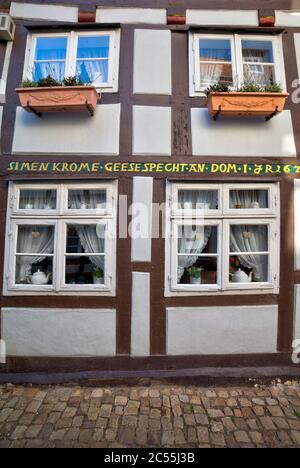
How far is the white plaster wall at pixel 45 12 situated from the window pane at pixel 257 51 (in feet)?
8.95

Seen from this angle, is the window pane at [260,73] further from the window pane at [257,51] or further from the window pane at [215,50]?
the window pane at [215,50]

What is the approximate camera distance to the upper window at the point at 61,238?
3963mm

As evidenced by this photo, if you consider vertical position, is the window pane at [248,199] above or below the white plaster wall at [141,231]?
above

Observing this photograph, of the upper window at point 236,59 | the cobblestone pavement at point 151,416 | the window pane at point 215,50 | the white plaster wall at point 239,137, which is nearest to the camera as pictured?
the cobblestone pavement at point 151,416

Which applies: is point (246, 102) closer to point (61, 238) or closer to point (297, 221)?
point (297, 221)

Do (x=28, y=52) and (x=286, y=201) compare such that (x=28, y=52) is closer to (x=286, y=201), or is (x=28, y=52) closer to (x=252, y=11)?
(x=252, y=11)

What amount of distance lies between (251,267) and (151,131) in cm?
248

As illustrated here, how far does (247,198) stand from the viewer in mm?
4145

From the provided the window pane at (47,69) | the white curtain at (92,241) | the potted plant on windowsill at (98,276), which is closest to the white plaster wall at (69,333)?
the potted plant on windowsill at (98,276)

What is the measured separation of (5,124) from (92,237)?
2.12m

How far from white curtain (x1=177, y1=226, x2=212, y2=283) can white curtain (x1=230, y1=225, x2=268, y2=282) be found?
1.36 feet

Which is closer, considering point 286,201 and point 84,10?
point 286,201

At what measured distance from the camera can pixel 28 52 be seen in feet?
14.3
